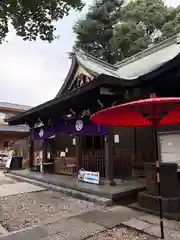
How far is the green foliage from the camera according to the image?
2221 centimetres

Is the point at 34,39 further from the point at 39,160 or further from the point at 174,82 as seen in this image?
the point at 39,160

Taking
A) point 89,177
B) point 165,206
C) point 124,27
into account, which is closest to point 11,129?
point 124,27

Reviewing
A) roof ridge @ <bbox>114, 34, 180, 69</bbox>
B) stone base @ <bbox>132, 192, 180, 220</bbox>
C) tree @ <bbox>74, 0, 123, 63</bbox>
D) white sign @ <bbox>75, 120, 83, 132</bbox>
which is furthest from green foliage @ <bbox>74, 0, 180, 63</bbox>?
stone base @ <bbox>132, 192, 180, 220</bbox>

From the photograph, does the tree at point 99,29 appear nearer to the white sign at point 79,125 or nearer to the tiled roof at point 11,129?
the tiled roof at point 11,129

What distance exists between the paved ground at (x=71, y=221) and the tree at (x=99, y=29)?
21758 mm

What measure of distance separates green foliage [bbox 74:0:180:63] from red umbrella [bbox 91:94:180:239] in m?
18.5

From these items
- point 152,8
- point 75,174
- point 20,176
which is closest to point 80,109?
point 75,174

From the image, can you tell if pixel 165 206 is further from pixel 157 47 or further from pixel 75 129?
pixel 157 47

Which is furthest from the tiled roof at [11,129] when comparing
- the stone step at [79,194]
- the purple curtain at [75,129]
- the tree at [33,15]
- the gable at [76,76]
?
the tree at [33,15]

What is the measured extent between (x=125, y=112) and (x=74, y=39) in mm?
24614

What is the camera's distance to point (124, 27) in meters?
22.3

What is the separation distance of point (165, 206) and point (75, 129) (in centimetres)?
439

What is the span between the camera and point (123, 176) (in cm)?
861

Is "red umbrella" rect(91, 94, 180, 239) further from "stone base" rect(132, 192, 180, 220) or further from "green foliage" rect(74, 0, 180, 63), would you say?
"green foliage" rect(74, 0, 180, 63)
